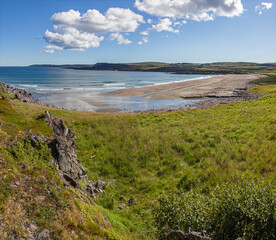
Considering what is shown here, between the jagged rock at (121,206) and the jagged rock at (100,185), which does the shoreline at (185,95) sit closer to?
the jagged rock at (100,185)

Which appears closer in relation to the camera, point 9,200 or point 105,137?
point 9,200

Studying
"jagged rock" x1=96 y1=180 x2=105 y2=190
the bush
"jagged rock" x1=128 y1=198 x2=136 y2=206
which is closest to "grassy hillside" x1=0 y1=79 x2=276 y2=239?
"jagged rock" x1=128 y1=198 x2=136 y2=206

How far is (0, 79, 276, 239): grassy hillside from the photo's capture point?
20.1ft

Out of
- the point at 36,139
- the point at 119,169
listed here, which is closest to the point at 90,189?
the point at 119,169

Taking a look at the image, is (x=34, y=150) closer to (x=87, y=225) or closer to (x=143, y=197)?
(x=87, y=225)

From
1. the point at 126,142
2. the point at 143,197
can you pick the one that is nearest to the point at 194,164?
the point at 143,197

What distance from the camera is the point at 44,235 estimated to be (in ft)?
17.7

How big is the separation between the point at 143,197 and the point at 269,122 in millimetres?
18105

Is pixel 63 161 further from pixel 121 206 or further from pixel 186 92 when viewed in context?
pixel 186 92

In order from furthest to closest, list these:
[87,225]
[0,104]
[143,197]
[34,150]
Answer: [143,197]
[0,104]
[34,150]
[87,225]

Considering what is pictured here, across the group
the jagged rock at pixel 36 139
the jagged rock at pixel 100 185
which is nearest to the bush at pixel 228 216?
the jagged rock at pixel 100 185

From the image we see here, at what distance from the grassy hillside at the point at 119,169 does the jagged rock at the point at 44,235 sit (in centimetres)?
16

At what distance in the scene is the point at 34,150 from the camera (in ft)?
26.6

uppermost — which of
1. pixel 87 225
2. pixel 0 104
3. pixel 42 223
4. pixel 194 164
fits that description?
pixel 0 104
